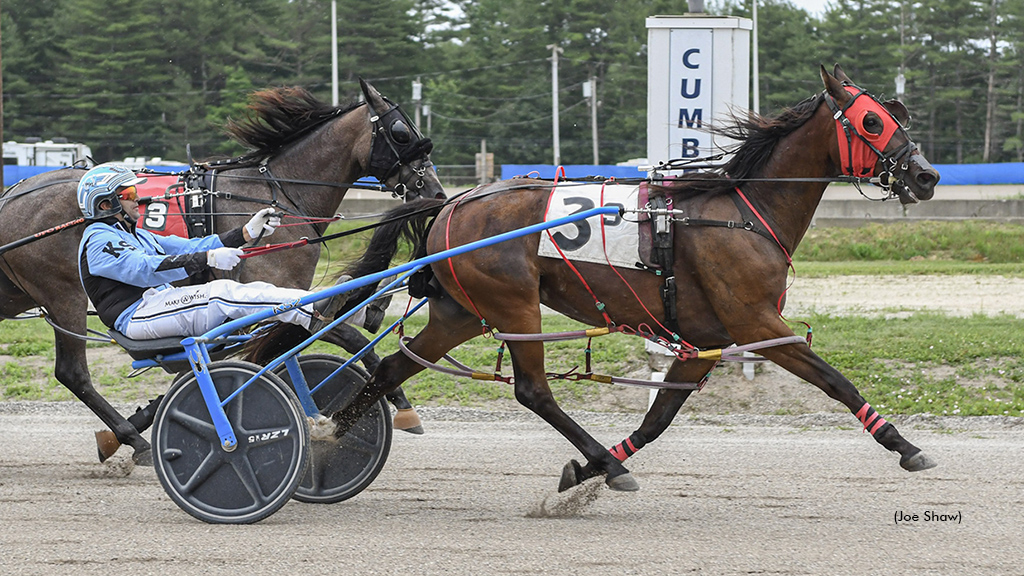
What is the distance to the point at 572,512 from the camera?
207 inches

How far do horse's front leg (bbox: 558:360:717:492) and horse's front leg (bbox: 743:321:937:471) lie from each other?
456 millimetres

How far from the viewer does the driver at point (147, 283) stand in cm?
509

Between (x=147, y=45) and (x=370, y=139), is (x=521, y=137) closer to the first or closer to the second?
(x=147, y=45)

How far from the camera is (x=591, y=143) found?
3828 centimetres

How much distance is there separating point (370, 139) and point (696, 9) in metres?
3.17

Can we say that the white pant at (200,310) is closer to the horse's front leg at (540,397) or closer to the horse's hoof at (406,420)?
the horse's front leg at (540,397)

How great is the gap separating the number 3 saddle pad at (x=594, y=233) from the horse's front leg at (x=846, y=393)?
70 cm

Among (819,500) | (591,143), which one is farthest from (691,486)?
(591,143)

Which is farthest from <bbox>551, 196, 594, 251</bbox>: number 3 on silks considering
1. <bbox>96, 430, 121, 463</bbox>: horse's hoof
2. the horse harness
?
<bbox>96, 430, 121, 463</bbox>: horse's hoof

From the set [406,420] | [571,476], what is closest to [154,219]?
[406,420]

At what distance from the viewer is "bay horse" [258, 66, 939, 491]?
16.7ft

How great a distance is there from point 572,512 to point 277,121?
10.0 feet

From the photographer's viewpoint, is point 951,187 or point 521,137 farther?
point 521,137

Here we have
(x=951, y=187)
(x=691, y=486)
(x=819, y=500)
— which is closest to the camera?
(x=819, y=500)
